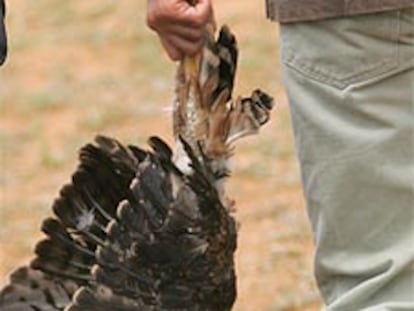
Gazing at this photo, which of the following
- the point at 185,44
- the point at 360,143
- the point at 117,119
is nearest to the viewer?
the point at 360,143

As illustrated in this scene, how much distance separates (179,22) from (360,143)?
65 centimetres

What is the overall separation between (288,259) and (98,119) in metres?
2.62

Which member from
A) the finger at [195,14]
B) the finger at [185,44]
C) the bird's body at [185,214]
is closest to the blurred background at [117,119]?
the bird's body at [185,214]

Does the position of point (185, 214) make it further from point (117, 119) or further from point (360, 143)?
point (117, 119)

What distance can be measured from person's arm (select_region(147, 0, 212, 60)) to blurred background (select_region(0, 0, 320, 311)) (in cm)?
196

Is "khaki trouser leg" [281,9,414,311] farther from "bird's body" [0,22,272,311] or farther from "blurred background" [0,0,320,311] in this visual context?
"blurred background" [0,0,320,311]

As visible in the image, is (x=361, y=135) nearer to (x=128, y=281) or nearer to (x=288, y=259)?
(x=128, y=281)

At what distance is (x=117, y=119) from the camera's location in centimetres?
864

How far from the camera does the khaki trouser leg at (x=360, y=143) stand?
3.44 meters

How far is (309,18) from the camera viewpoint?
137 inches

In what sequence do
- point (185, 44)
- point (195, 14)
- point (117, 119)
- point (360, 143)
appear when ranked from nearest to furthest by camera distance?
point (360, 143) < point (195, 14) < point (185, 44) < point (117, 119)

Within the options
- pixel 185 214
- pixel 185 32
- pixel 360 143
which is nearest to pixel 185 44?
pixel 185 32

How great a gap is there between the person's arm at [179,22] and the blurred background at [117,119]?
77.0 inches

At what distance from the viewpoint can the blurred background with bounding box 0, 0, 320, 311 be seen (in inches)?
251
